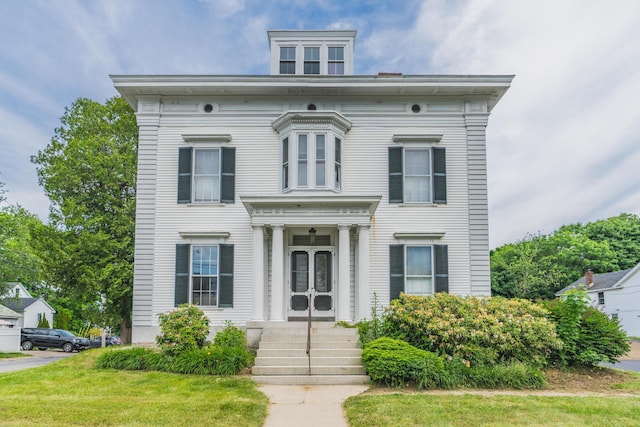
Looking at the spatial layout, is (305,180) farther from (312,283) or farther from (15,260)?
(15,260)

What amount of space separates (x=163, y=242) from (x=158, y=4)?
6.82 metres

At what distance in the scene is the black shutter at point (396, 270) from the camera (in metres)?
14.8

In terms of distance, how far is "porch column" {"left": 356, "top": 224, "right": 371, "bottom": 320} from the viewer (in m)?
13.6

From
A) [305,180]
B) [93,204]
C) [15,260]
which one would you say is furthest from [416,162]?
[15,260]

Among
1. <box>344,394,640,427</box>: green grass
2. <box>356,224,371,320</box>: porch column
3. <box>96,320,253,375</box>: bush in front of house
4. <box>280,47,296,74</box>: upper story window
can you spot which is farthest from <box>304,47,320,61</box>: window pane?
<box>344,394,640,427</box>: green grass

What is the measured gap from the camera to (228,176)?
50.1 feet

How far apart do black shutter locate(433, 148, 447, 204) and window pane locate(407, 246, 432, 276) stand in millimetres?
1543

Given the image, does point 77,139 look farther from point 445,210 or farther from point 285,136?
point 445,210

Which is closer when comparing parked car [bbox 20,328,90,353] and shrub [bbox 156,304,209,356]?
shrub [bbox 156,304,209,356]

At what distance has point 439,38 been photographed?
1656 cm

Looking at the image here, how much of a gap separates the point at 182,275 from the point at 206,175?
10.1 ft

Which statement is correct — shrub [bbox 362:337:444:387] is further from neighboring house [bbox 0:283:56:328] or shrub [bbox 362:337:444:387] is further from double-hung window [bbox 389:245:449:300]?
neighboring house [bbox 0:283:56:328]

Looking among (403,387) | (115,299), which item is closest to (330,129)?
(403,387)

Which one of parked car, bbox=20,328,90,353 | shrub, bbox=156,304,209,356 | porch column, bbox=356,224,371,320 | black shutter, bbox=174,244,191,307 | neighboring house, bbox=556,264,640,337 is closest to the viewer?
A: shrub, bbox=156,304,209,356
